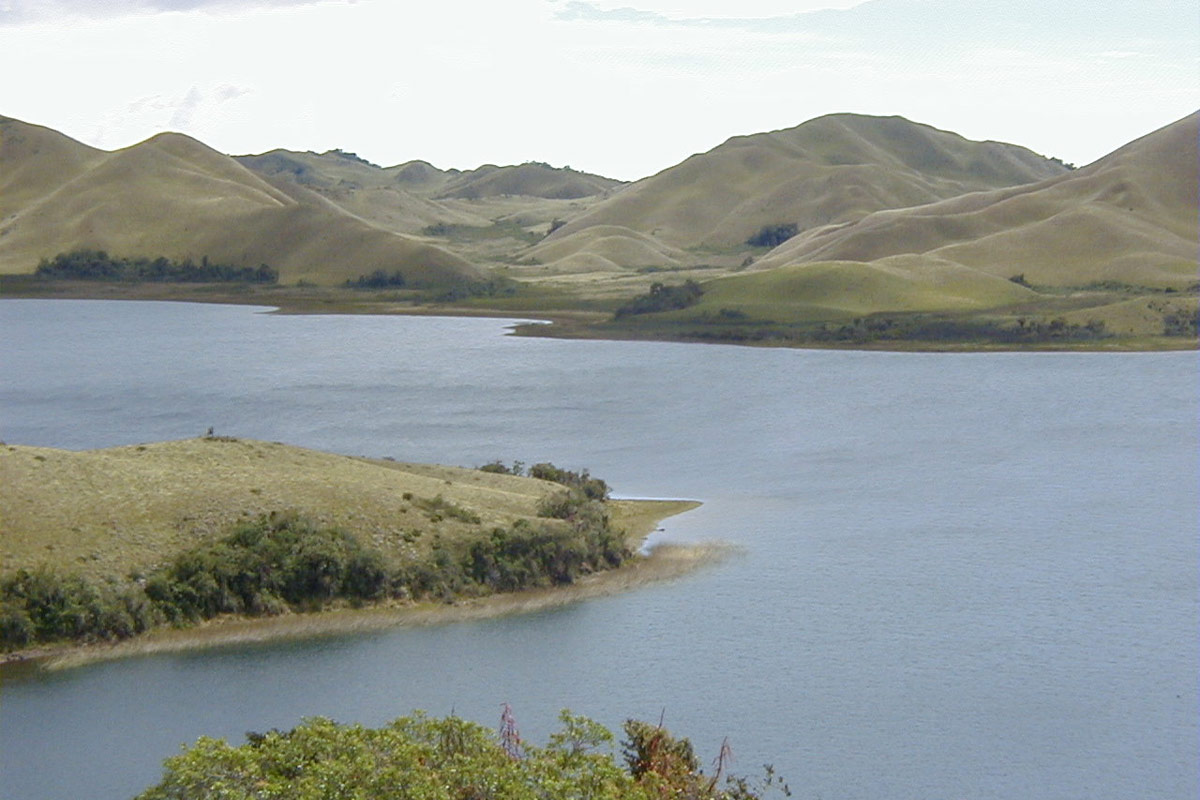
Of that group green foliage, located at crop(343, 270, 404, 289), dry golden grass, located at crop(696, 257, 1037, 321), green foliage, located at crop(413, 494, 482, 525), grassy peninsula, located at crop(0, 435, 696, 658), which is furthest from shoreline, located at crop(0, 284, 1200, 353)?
green foliage, located at crop(413, 494, 482, 525)

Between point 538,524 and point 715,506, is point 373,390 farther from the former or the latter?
point 538,524

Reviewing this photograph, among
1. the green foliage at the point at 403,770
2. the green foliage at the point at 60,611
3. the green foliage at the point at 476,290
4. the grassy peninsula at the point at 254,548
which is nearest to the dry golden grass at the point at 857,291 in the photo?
the green foliage at the point at 476,290

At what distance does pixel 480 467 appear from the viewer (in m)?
65.1

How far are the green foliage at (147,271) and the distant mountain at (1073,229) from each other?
60.0 meters

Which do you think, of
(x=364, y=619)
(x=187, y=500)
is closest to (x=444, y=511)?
(x=364, y=619)

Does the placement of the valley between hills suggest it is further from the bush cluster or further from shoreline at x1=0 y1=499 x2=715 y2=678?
the bush cluster

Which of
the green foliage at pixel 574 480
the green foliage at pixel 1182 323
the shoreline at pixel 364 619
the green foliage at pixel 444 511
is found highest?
the green foliage at pixel 1182 323

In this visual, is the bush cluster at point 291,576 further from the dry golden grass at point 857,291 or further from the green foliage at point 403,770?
the dry golden grass at point 857,291

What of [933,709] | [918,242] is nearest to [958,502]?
[933,709]

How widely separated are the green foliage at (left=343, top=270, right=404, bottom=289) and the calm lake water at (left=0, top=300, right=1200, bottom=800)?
73.9 metres

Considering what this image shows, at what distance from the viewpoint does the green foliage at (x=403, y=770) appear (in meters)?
20.5

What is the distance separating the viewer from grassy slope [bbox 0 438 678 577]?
1713 inches

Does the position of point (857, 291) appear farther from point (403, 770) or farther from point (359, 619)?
point (403, 770)

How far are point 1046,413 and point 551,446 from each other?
27.2 meters
